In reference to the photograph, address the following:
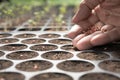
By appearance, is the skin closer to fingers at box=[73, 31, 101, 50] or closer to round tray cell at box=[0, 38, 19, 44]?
fingers at box=[73, 31, 101, 50]

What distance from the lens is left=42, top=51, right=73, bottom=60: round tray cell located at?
1.36 m

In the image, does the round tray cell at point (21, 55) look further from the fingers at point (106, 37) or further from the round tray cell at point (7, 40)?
the fingers at point (106, 37)

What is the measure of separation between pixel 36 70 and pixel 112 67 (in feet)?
1.29

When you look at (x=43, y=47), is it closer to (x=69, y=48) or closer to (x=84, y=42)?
(x=69, y=48)

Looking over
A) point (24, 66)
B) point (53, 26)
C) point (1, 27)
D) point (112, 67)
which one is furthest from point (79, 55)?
Answer: point (1, 27)

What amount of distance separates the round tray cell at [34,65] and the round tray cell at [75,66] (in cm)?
7

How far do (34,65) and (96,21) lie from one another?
0.69 metres

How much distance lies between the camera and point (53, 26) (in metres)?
2.20

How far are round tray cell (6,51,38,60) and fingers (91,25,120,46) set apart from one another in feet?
1.25

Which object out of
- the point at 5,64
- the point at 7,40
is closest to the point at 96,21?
the point at 7,40

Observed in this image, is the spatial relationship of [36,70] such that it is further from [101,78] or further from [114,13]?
[114,13]

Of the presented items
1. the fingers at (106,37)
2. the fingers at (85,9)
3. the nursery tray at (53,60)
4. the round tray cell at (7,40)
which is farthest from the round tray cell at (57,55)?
the round tray cell at (7,40)

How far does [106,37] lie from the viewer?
1.50 meters

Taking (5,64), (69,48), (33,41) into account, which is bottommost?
(5,64)
